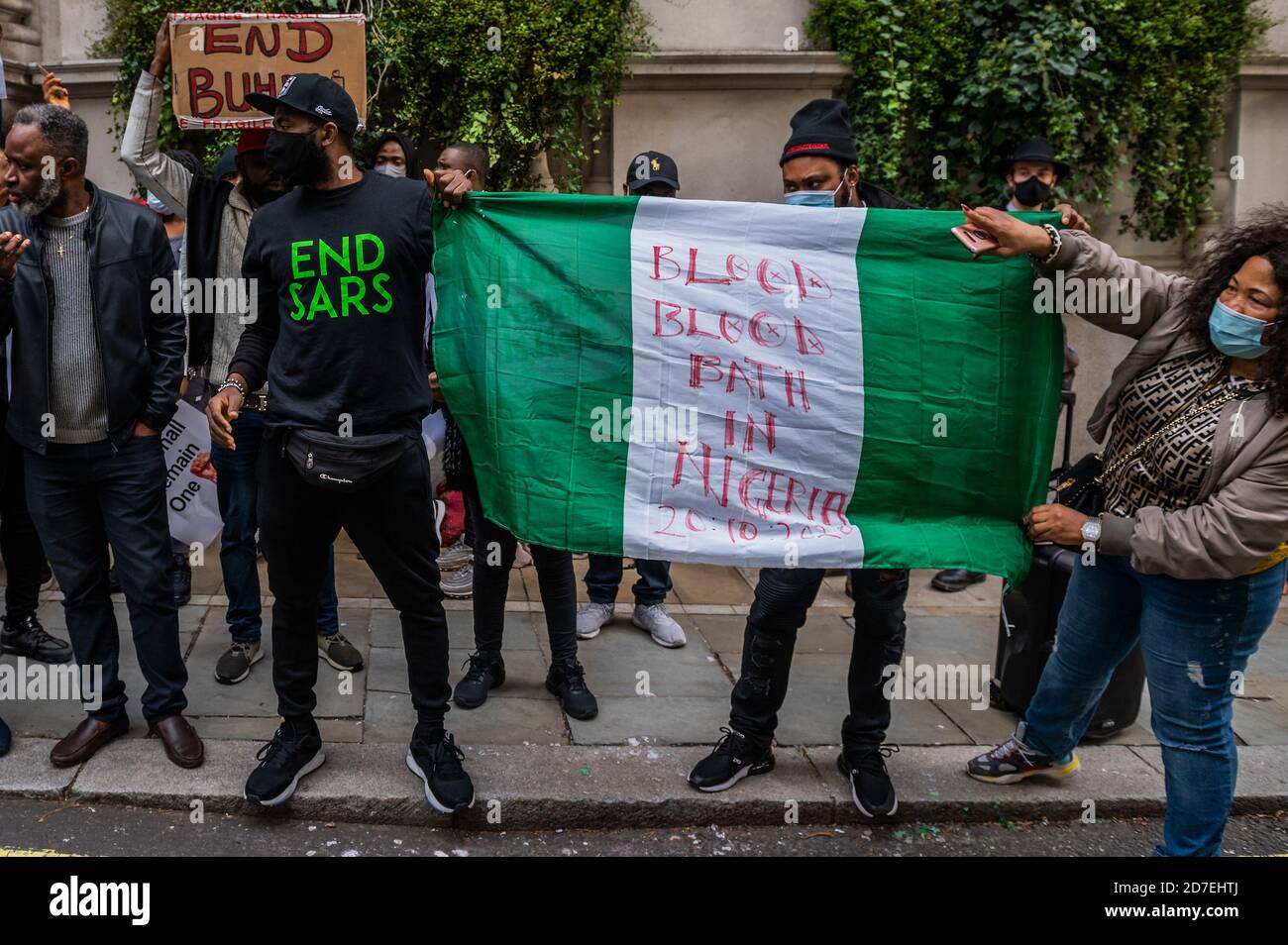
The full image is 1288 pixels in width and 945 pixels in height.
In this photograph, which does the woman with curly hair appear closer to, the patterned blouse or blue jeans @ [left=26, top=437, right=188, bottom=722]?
the patterned blouse

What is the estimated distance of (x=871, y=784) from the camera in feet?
12.6

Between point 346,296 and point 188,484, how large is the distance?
6.59 ft

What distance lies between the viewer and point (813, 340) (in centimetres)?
365

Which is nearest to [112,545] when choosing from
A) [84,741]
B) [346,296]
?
[84,741]

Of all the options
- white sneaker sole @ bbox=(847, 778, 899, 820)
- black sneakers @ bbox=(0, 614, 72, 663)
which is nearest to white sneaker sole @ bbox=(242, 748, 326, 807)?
black sneakers @ bbox=(0, 614, 72, 663)

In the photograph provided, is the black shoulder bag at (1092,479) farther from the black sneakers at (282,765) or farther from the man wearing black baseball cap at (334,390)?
the black sneakers at (282,765)

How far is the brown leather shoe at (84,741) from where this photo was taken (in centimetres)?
385

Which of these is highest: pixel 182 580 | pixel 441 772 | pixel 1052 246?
pixel 1052 246

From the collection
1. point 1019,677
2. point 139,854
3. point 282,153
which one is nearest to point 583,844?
point 139,854

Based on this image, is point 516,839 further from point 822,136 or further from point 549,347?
point 822,136

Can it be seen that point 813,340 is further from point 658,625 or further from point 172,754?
point 172,754

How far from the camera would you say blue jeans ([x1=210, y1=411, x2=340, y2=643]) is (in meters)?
4.59

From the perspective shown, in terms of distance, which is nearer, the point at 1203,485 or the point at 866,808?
the point at 1203,485

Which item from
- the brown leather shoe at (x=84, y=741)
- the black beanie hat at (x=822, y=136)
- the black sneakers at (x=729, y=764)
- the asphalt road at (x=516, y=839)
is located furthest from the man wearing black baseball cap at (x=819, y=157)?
the brown leather shoe at (x=84, y=741)
